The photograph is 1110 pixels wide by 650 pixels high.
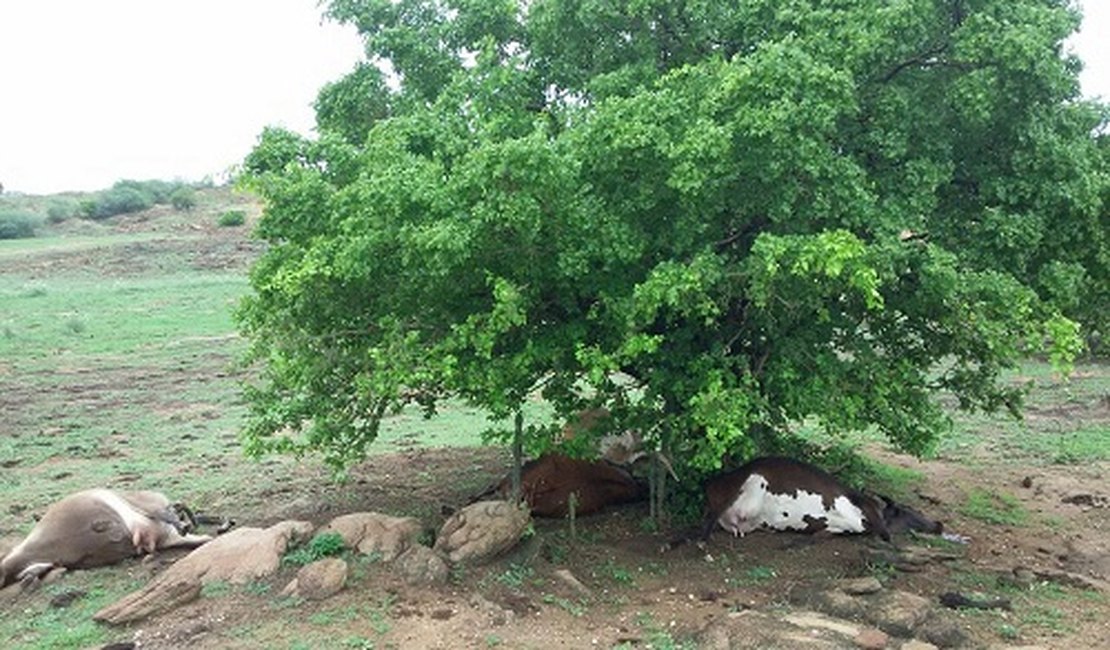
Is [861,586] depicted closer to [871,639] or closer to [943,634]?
[943,634]

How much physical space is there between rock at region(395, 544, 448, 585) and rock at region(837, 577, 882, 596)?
3354 millimetres

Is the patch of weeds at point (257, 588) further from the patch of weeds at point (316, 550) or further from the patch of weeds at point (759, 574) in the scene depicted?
the patch of weeds at point (759, 574)

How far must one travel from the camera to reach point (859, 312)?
32.4 feet

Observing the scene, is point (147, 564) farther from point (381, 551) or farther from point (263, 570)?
point (381, 551)

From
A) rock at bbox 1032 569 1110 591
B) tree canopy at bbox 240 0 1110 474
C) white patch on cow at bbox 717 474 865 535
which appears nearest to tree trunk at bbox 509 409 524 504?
tree canopy at bbox 240 0 1110 474

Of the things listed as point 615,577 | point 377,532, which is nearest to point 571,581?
point 615,577

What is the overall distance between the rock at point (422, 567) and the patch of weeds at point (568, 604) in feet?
2.80

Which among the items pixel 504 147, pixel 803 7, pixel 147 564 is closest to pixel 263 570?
pixel 147 564

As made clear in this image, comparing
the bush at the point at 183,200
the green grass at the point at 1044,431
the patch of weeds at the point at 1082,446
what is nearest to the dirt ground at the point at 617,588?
the patch of weeds at the point at 1082,446

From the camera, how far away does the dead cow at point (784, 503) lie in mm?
10711

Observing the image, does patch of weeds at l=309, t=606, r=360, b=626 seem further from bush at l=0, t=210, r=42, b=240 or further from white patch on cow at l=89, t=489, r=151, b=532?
bush at l=0, t=210, r=42, b=240

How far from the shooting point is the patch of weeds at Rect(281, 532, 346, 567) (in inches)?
358

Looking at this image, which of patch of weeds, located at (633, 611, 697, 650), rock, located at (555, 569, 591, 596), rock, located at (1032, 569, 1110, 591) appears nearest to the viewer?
patch of weeds, located at (633, 611, 697, 650)

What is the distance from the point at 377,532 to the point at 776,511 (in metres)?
3.92
